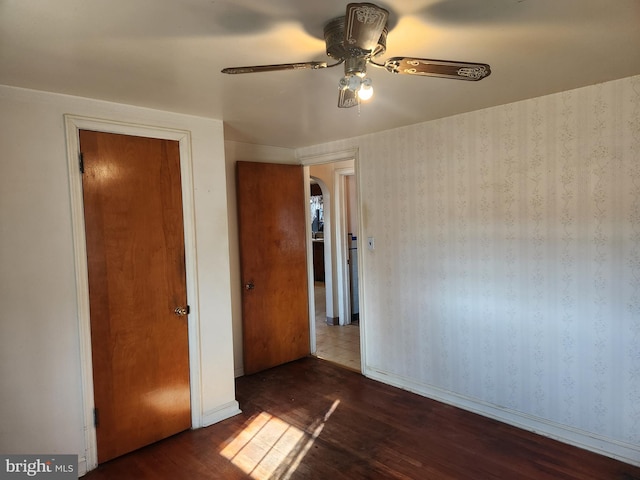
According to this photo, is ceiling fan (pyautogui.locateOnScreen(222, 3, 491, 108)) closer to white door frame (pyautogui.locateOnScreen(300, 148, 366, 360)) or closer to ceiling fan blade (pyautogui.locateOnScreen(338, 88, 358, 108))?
ceiling fan blade (pyautogui.locateOnScreen(338, 88, 358, 108))

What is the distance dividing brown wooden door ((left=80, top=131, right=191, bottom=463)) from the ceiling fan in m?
1.43

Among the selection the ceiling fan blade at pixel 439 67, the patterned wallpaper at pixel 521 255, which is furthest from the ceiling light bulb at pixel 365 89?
the patterned wallpaper at pixel 521 255

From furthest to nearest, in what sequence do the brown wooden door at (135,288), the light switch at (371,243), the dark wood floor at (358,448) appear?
the light switch at (371,243) < the brown wooden door at (135,288) < the dark wood floor at (358,448)

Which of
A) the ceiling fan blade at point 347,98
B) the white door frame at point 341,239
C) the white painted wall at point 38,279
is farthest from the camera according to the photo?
the white door frame at point 341,239

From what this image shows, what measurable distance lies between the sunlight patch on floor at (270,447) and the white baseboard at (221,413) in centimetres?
20

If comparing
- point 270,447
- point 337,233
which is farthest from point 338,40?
point 337,233

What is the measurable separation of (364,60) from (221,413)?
2722 mm

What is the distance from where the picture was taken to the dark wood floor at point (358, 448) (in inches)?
90.4

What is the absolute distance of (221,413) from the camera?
2.97 meters

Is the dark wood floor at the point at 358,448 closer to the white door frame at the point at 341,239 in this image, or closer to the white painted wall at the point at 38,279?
the white painted wall at the point at 38,279

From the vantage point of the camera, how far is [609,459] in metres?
2.36

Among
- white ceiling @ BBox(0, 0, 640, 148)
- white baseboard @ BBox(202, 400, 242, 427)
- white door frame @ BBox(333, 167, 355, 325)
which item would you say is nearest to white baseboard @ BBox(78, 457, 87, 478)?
white baseboard @ BBox(202, 400, 242, 427)

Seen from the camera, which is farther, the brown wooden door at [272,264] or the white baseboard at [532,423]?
the brown wooden door at [272,264]

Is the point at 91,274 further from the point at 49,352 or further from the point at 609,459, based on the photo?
the point at 609,459
